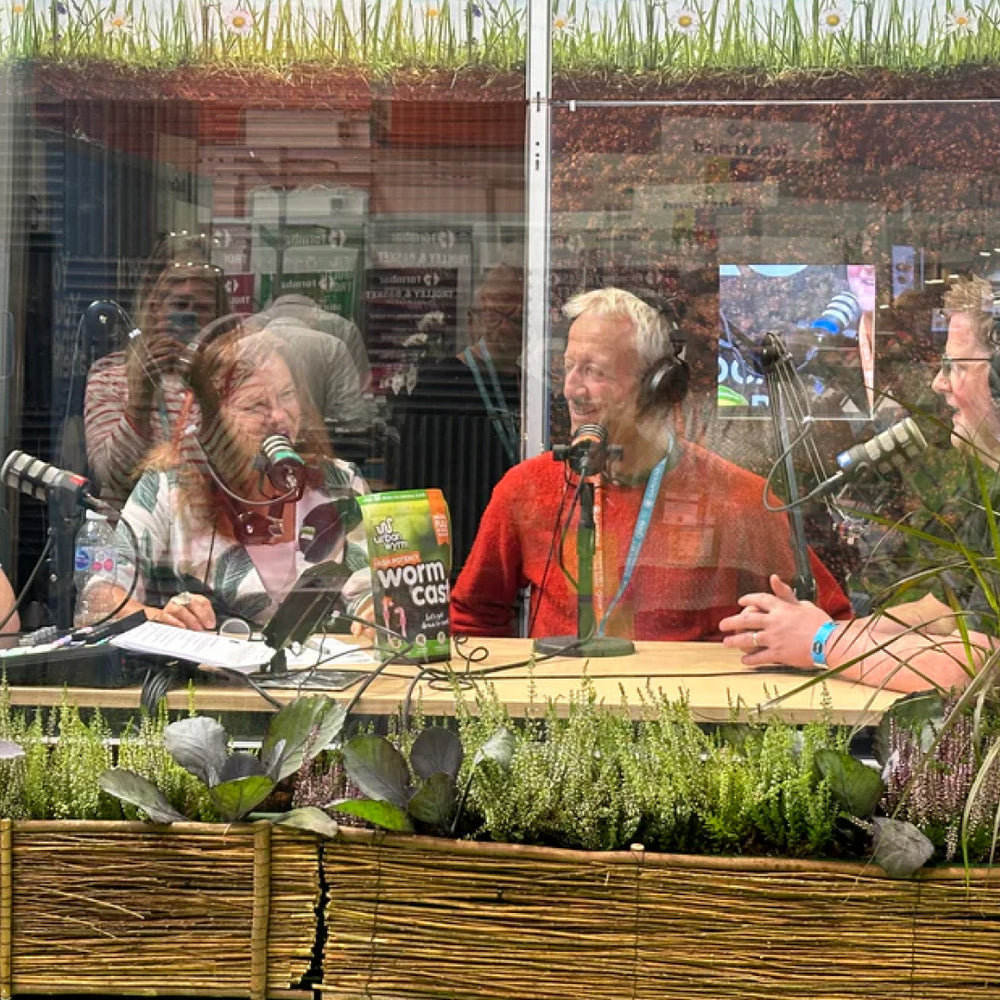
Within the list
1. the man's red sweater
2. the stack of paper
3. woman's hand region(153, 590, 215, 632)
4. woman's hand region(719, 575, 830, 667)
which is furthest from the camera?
the man's red sweater

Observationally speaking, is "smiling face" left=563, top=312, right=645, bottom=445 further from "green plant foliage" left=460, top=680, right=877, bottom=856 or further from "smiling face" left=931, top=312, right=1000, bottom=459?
"green plant foliage" left=460, top=680, right=877, bottom=856

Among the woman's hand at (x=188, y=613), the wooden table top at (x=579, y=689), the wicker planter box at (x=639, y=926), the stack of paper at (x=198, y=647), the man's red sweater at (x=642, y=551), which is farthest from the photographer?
the man's red sweater at (x=642, y=551)

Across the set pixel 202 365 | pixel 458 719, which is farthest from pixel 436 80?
pixel 458 719

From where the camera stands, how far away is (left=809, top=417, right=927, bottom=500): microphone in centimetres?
293

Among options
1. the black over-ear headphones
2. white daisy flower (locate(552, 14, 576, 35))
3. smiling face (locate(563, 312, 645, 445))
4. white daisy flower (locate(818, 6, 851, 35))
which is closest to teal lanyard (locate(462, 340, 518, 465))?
smiling face (locate(563, 312, 645, 445))

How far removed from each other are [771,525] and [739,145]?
2.34 feet

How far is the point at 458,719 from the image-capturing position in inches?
91.8

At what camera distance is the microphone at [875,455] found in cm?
293

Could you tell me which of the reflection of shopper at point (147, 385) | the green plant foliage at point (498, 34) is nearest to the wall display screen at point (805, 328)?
the green plant foliage at point (498, 34)

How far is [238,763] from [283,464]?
1186 millimetres

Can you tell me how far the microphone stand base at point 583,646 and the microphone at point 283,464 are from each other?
55 cm

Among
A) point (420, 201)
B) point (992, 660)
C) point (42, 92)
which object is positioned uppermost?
point (42, 92)

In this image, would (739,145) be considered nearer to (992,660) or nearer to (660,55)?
(660,55)

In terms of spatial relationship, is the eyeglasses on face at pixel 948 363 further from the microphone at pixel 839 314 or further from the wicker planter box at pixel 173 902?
the wicker planter box at pixel 173 902
